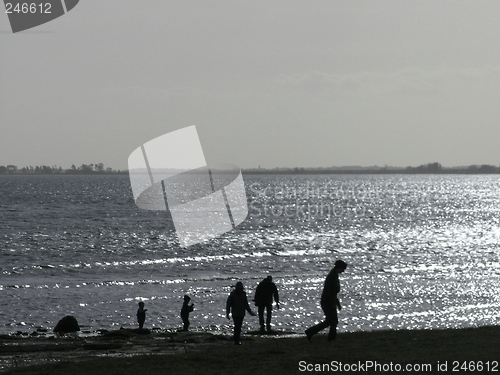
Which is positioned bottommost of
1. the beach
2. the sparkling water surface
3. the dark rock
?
the sparkling water surface

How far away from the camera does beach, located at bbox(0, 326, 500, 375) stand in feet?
45.0

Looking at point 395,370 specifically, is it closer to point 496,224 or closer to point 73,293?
point 73,293

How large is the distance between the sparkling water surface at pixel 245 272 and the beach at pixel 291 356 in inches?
427

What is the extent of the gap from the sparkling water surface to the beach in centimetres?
1084

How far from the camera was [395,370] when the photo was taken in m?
13.2

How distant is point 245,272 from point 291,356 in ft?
122

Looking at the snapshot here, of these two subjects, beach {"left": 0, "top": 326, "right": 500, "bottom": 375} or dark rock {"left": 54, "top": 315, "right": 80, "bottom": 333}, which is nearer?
beach {"left": 0, "top": 326, "right": 500, "bottom": 375}

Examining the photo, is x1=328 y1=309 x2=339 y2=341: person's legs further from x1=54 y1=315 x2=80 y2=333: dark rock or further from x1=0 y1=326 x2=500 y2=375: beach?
x1=54 y1=315 x2=80 y2=333: dark rock

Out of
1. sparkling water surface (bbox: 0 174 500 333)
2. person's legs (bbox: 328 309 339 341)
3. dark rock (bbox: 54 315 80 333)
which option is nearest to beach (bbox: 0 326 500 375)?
person's legs (bbox: 328 309 339 341)

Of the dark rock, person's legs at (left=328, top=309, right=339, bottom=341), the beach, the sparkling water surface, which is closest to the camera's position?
the beach

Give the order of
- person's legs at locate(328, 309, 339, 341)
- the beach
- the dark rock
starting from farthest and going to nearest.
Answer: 1. the dark rock
2. person's legs at locate(328, 309, 339, 341)
3. the beach

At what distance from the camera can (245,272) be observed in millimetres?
52281

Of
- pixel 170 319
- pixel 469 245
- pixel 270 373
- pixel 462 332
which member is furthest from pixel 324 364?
pixel 469 245

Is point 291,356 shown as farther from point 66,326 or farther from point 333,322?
point 66,326
